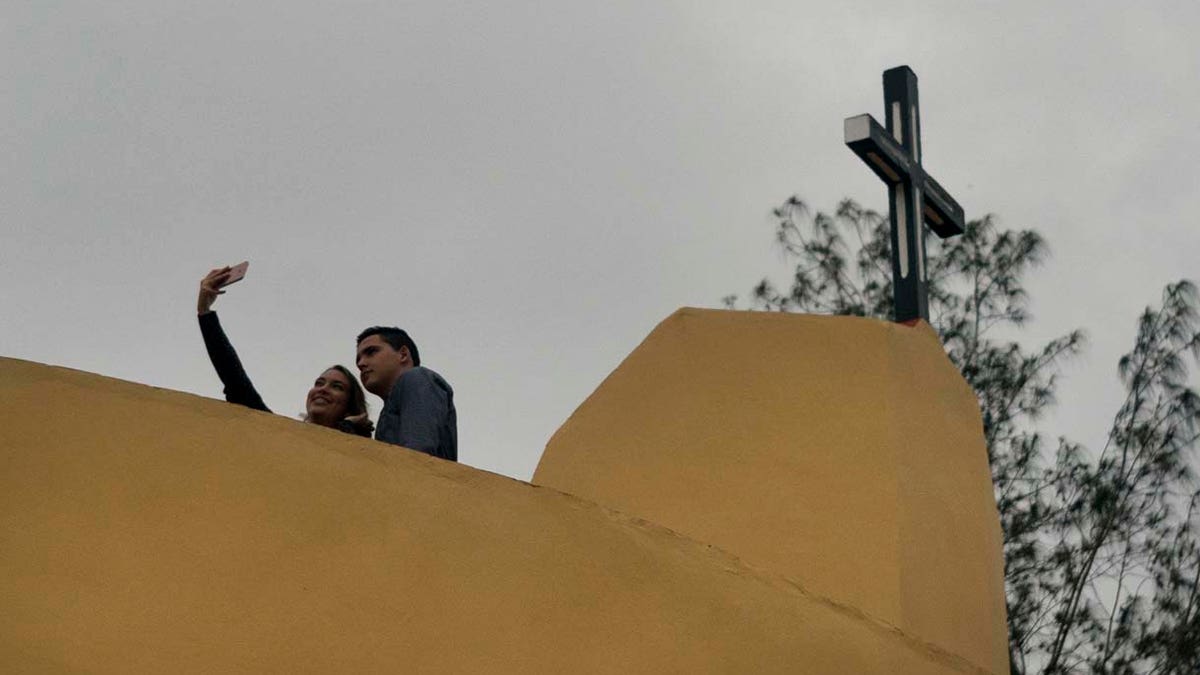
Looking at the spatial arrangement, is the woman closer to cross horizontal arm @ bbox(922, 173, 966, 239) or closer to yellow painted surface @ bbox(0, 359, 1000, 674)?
yellow painted surface @ bbox(0, 359, 1000, 674)

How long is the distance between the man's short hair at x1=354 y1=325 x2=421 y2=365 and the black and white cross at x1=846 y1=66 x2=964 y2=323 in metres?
1.99

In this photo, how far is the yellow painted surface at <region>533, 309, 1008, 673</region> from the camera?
514 centimetres

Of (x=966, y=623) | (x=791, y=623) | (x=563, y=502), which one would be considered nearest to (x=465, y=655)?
(x=563, y=502)

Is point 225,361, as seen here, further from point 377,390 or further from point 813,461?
point 813,461

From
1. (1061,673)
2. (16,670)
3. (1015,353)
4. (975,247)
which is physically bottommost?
(16,670)

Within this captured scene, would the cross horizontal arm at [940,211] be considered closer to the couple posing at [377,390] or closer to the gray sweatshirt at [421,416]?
the couple posing at [377,390]

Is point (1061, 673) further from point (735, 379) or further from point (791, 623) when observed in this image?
point (791, 623)

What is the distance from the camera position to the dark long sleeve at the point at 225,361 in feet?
14.9

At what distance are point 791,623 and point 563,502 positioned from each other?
585 millimetres

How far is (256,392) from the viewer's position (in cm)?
460

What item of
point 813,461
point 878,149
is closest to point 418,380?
point 813,461

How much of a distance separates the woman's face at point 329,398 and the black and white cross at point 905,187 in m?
2.11

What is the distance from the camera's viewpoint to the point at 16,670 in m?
3.40

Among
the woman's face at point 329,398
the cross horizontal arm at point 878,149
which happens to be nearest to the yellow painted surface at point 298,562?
the woman's face at point 329,398
